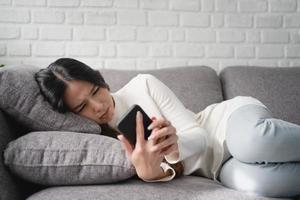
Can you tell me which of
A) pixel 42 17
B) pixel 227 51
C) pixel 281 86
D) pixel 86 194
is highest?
pixel 42 17

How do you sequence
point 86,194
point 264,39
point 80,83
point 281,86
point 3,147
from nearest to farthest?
1. point 86,194
2. point 3,147
3. point 80,83
4. point 281,86
5. point 264,39

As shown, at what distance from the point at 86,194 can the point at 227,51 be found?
4.62 ft

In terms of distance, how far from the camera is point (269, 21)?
211 cm

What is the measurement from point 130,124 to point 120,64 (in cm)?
112

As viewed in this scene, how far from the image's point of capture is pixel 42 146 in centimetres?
102

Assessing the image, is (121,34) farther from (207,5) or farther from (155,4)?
(207,5)

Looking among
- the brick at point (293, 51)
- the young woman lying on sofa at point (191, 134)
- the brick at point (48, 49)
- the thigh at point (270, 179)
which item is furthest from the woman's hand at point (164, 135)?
the brick at point (293, 51)

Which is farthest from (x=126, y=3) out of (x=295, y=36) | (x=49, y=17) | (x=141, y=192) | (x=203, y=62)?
(x=141, y=192)

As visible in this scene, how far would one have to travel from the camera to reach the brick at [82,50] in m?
2.00

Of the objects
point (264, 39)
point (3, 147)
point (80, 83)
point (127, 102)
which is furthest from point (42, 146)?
point (264, 39)

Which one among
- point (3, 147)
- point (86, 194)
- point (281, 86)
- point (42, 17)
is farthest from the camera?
point (42, 17)

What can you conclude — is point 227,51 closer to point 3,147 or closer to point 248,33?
point 248,33

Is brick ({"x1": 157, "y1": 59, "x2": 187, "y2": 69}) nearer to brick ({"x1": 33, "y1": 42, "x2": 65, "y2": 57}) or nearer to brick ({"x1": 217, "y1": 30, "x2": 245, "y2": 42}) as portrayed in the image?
brick ({"x1": 217, "y1": 30, "x2": 245, "y2": 42})

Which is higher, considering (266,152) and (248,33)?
(248,33)
